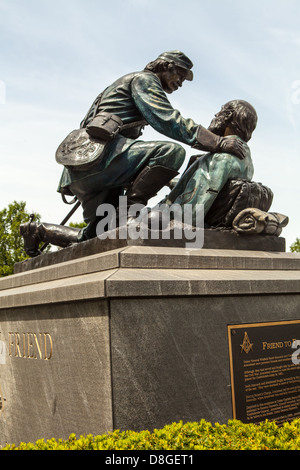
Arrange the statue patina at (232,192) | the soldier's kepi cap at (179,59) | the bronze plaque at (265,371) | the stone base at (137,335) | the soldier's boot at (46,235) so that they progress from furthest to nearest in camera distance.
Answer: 1. the soldier's boot at (46,235)
2. the soldier's kepi cap at (179,59)
3. the statue patina at (232,192)
4. the bronze plaque at (265,371)
5. the stone base at (137,335)

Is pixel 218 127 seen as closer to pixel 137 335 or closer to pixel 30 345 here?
pixel 137 335

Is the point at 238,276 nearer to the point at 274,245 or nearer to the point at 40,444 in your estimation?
the point at 274,245

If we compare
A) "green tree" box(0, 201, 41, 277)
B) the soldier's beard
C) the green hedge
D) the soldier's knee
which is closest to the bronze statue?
the soldier's beard

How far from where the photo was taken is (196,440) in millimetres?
2928

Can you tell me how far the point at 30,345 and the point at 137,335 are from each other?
1.59 metres

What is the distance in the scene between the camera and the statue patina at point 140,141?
5.23m

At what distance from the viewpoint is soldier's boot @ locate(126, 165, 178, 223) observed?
525cm

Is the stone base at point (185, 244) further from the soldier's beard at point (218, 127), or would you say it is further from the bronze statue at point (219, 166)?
the soldier's beard at point (218, 127)

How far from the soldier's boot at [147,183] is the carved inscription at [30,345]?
168cm

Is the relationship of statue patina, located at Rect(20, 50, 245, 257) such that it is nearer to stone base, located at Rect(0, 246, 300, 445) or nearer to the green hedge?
stone base, located at Rect(0, 246, 300, 445)

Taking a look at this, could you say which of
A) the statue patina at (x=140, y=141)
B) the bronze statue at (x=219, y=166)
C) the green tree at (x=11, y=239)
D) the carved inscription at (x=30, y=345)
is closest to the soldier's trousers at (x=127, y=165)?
the statue patina at (x=140, y=141)

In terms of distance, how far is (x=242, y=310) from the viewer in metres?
4.29

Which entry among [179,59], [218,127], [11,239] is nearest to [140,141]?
[218,127]

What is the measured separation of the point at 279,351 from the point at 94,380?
175cm
